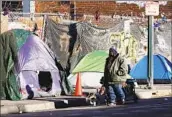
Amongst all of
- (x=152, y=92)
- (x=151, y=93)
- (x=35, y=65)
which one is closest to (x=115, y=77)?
(x=35, y=65)

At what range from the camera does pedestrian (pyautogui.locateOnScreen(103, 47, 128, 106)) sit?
604 inches

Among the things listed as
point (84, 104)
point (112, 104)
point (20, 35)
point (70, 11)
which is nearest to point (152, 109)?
point (112, 104)

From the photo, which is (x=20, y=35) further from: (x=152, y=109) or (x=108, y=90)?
(x=152, y=109)

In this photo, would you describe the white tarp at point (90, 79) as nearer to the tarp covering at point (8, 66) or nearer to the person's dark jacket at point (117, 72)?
the tarp covering at point (8, 66)

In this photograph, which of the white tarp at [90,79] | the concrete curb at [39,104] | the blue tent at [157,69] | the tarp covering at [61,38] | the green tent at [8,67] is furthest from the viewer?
the blue tent at [157,69]

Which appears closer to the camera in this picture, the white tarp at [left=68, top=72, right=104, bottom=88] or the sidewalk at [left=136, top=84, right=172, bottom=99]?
the sidewalk at [left=136, top=84, right=172, bottom=99]

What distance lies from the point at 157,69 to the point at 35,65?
6.84 m

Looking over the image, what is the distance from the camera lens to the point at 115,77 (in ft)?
50.5

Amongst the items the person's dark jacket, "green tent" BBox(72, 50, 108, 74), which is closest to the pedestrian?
the person's dark jacket

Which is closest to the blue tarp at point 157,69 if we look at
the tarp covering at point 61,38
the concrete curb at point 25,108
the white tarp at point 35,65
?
the tarp covering at point 61,38

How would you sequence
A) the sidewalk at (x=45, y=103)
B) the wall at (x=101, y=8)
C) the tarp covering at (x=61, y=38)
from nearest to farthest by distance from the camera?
1. the sidewalk at (x=45, y=103)
2. the tarp covering at (x=61, y=38)
3. the wall at (x=101, y=8)

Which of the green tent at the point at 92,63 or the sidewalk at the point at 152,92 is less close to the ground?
the green tent at the point at 92,63

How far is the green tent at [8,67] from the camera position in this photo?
16141 mm

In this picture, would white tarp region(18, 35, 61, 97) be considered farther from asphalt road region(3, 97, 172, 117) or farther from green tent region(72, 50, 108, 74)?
green tent region(72, 50, 108, 74)
